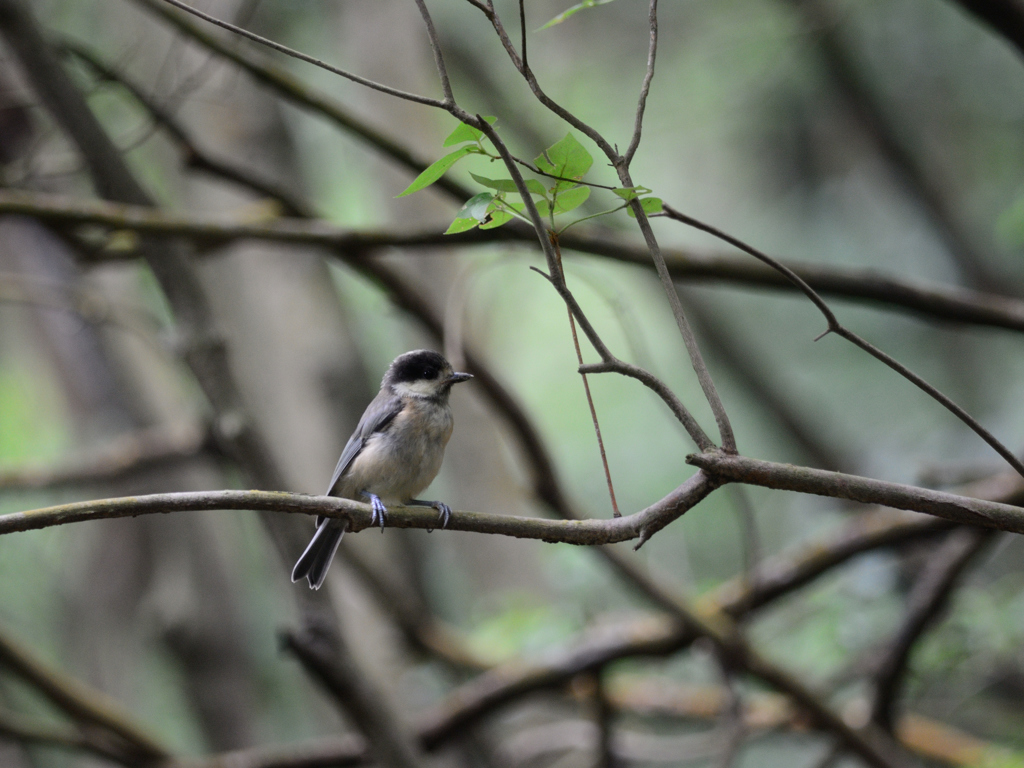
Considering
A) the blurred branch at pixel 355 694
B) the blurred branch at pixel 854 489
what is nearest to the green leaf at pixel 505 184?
the blurred branch at pixel 854 489

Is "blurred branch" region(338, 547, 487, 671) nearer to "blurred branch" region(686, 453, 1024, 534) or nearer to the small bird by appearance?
the small bird

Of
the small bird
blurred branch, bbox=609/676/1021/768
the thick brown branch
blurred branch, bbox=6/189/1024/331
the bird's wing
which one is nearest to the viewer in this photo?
the thick brown branch

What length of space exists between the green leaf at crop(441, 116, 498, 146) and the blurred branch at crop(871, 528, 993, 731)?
2.63 metres

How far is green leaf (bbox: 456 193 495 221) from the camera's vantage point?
125 centimetres

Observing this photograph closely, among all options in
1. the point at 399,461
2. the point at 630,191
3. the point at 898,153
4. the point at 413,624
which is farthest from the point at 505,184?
the point at 898,153

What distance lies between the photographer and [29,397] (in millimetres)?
11367

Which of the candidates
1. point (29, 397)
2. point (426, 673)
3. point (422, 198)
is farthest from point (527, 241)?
point (29, 397)

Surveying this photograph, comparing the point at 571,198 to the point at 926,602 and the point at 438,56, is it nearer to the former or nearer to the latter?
the point at 438,56

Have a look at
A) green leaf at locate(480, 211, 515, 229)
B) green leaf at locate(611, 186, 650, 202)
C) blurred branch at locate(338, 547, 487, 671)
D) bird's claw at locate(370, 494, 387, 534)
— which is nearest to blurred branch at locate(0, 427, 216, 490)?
blurred branch at locate(338, 547, 487, 671)

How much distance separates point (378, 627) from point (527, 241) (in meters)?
3.32

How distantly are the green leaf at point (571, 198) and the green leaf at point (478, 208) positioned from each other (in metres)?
0.13

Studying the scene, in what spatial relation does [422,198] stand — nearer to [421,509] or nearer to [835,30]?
[835,30]

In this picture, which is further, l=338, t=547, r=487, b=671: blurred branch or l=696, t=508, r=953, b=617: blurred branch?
l=338, t=547, r=487, b=671: blurred branch

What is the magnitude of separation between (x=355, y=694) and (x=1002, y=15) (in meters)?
3.05
